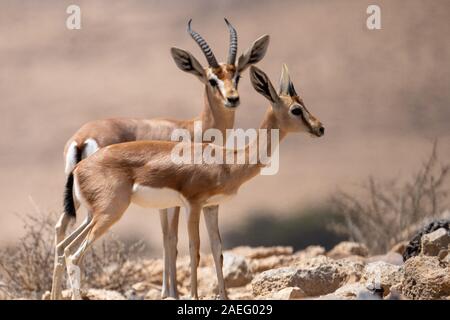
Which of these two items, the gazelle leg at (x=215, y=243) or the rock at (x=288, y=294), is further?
the gazelle leg at (x=215, y=243)

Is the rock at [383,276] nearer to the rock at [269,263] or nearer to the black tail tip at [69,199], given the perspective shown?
the black tail tip at [69,199]

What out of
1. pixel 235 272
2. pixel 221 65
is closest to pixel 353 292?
pixel 221 65

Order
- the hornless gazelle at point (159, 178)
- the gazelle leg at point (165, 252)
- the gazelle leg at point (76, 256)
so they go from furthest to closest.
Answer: the gazelle leg at point (165, 252)
the hornless gazelle at point (159, 178)
the gazelle leg at point (76, 256)

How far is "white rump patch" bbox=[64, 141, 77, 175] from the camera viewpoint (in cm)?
937

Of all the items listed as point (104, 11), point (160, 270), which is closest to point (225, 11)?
point (104, 11)

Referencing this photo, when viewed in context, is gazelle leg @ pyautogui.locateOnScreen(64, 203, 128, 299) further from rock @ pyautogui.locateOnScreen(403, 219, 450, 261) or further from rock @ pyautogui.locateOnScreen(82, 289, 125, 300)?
rock @ pyautogui.locateOnScreen(403, 219, 450, 261)

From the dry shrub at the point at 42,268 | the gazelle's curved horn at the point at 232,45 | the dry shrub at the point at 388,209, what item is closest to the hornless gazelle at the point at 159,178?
the gazelle's curved horn at the point at 232,45

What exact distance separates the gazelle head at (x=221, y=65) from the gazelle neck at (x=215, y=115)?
0.08 meters

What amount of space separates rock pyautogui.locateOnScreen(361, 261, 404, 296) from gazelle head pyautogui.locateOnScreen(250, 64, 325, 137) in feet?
3.89

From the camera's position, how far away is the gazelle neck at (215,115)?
10.0 m

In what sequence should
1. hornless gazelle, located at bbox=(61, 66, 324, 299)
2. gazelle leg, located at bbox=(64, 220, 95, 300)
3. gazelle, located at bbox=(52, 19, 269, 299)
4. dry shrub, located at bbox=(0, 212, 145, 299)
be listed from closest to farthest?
gazelle leg, located at bbox=(64, 220, 95, 300)
hornless gazelle, located at bbox=(61, 66, 324, 299)
gazelle, located at bbox=(52, 19, 269, 299)
dry shrub, located at bbox=(0, 212, 145, 299)

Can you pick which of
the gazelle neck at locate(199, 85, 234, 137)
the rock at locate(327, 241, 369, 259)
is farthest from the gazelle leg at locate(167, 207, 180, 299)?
the rock at locate(327, 241, 369, 259)

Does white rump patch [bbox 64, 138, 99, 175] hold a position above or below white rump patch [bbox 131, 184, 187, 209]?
above
